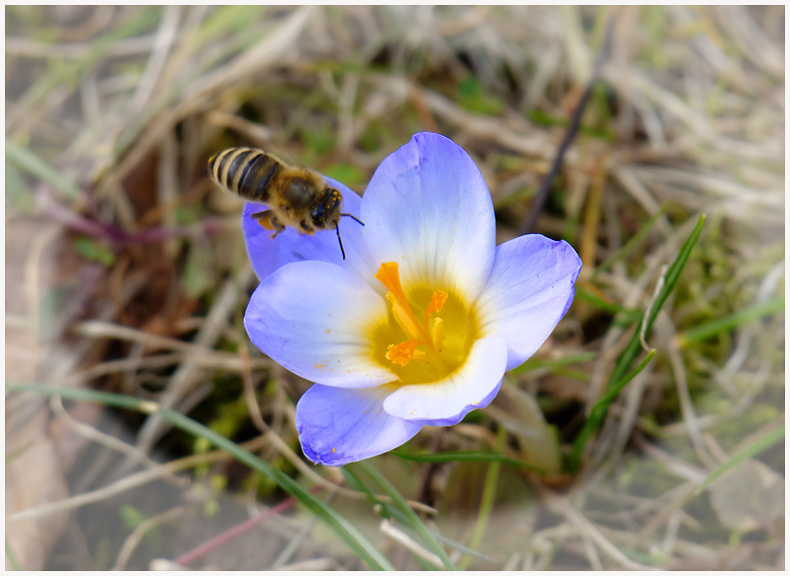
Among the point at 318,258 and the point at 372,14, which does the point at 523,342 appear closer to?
the point at 318,258

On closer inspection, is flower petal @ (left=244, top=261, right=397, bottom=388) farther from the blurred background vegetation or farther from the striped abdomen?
the blurred background vegetation

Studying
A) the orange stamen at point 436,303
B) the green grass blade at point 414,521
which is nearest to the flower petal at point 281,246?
the orange stamen at point 436,303

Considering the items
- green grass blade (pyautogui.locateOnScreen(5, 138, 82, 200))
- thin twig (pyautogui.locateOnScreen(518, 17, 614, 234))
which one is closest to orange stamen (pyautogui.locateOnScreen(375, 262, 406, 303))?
thin twig (pyautogui.locateOnScreen(518, 17, 614, 234))

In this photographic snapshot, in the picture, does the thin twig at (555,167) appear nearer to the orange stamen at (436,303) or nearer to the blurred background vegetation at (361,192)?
the blurred background vegetation at (361,192)

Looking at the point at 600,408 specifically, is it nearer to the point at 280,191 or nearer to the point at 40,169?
the point at 280,191

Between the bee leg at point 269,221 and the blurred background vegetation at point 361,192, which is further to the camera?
the blurred background vegetation at point 361,192

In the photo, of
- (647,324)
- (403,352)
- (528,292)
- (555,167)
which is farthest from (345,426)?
(555,167)
